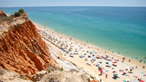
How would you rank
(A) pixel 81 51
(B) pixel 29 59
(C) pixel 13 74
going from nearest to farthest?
(C) pixel 13 74 < (B) pixel 29 59 < (A) pixel 81 51

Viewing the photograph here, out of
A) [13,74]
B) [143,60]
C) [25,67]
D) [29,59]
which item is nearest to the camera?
[13,74]

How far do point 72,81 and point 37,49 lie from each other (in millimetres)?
7277

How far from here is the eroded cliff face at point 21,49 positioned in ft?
33.6

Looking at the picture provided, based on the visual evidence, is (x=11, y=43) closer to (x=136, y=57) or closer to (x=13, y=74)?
(x=13, y=74)

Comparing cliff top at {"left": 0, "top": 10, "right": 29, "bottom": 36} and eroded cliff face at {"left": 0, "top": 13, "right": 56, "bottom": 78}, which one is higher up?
cliff top at {"left": 0, "top": 10, "right": 29, "bottom": 36}

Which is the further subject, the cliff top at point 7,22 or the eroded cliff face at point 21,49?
the cliff top at point 7,22

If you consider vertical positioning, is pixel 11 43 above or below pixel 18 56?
above

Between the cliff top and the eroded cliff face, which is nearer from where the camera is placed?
the eroded cliff face

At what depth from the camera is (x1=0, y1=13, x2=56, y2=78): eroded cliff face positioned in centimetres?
1023

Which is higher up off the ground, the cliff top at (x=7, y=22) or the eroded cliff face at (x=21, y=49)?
the cliff top at (x=7, y=22)

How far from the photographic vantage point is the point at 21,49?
12.0 m

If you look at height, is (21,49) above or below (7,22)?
below

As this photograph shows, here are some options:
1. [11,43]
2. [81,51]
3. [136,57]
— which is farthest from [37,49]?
[136,57]

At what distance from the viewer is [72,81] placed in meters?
10.1
